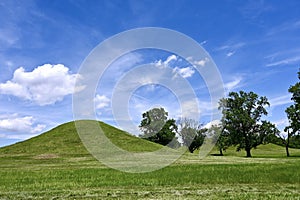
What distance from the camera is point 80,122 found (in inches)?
4063

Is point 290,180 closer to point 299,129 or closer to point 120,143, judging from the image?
point 120,143

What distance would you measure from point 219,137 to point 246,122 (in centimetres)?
1667

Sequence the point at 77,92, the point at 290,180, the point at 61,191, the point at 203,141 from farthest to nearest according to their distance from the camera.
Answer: the point at 203,141
the point at 77,92
the point at 290,180
the point at 61,191

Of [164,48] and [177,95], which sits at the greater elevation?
[164,48]

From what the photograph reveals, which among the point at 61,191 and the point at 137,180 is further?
the point at 137,180

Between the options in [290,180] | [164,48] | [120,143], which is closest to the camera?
[290,180]

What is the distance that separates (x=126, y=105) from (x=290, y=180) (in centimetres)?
1993

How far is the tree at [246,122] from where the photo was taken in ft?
315

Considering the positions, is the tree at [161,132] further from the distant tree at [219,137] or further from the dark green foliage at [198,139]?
the distant tree at [219,137]

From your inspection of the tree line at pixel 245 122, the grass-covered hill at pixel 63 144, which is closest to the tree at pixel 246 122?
the tree line at pixel 245 122

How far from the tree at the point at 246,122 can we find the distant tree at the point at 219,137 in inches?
110

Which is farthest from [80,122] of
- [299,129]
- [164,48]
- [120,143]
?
[164,48]

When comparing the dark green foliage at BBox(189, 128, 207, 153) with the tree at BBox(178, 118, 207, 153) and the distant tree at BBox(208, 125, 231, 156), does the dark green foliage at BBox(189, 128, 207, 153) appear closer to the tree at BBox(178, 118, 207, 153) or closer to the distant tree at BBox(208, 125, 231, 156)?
the tree at BBox(178, 118, 207, 153)

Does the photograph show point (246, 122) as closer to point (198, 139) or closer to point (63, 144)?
point (198, 139)
